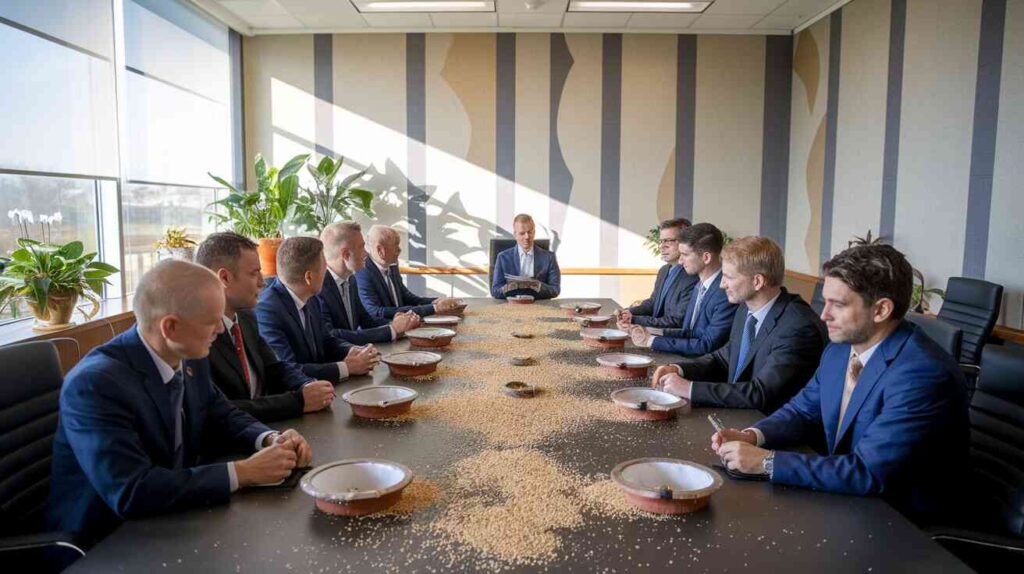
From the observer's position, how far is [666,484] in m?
1.49

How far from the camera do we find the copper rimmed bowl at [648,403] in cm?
199

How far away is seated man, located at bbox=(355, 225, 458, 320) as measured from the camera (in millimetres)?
4219

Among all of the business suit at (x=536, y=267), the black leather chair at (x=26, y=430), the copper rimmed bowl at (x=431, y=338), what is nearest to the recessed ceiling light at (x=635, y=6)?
the business suit at (x=536, y=267)

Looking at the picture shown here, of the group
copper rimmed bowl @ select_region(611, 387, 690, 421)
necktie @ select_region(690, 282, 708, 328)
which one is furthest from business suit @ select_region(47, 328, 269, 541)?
necktie @ select_region(690, 282, 708, 328)

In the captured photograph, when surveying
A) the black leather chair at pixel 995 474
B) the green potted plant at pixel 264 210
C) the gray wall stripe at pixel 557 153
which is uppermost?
the gray wall stripe at pixel 557 153

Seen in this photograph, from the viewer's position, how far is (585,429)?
74.7 inches

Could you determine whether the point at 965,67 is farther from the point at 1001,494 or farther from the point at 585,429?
the point at 585,429

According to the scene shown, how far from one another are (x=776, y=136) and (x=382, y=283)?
15.7ft

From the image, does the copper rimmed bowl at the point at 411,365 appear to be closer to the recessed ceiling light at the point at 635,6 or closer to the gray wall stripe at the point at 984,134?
the gray wall stripe at the point at 984,134

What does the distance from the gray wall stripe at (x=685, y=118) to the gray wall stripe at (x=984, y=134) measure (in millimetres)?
3077

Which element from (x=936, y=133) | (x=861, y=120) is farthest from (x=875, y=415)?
(x=861, y=120)

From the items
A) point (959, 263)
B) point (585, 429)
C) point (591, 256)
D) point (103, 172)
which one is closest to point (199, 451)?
point (585, 429)

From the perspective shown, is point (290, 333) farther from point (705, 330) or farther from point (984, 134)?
point (984, 134)

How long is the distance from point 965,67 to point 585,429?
4109mm
